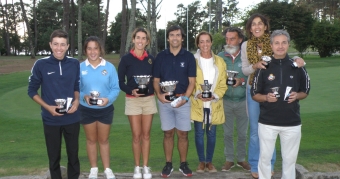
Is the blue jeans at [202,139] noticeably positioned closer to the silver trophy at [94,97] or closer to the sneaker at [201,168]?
the sneaker at [201,168]

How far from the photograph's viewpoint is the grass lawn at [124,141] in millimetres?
5844

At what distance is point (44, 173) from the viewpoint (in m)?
5.16

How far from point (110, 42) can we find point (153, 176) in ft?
243

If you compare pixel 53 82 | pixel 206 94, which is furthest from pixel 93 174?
pixel 206 94

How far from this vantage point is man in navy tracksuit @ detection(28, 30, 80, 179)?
4.71 metres

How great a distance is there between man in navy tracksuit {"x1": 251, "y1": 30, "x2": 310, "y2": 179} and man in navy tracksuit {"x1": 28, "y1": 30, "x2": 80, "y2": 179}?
219 centimetres

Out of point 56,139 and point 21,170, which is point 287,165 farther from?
point 21,170

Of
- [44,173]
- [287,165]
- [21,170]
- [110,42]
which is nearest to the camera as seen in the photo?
[287,165]

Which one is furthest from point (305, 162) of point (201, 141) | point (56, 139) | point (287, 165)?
point (56, 139)

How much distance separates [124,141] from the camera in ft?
25.6

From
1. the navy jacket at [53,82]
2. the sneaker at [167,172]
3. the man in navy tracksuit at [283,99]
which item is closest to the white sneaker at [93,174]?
the navy jacket at [53,82]

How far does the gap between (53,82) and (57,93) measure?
0.14 metres

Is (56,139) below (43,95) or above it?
below

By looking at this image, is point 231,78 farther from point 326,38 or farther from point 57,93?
point 326,38
